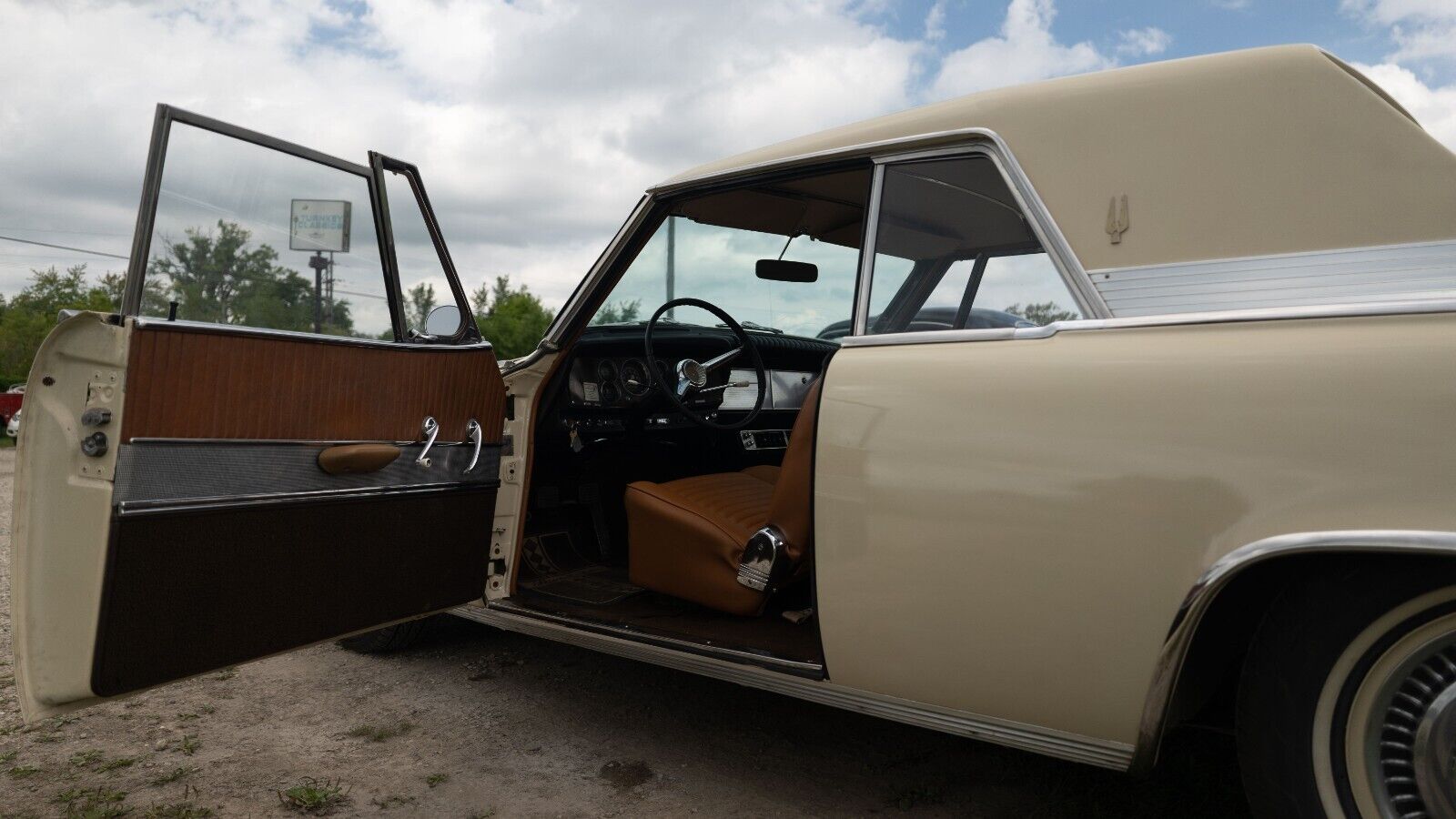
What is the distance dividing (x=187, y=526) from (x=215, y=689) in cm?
173

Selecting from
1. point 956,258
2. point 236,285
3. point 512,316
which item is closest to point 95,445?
point 236,285

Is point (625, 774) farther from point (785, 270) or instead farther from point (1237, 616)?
point (785, 270)

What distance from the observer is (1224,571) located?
1.71 metres

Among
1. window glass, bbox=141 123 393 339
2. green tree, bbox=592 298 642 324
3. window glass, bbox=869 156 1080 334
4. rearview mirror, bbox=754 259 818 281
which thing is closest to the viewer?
window glass, bbox=869 156 1080 334

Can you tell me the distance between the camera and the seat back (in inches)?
103

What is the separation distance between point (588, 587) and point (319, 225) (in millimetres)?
1575

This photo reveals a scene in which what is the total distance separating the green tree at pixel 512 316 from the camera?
124ft

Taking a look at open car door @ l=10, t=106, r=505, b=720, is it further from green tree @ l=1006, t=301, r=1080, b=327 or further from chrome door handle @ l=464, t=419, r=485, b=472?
green tree @ l=1006, t=301, r=1080, b=327

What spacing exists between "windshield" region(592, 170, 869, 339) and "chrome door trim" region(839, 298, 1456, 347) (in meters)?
0.99

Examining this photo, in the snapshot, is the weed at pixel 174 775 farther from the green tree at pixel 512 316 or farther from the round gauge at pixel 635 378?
the green tree at pixel 512 316

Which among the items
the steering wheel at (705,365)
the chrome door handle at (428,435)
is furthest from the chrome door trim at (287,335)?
the steering wheel at (705,365)

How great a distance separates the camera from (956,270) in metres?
2.37

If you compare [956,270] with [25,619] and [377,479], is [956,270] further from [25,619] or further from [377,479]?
[25,619]

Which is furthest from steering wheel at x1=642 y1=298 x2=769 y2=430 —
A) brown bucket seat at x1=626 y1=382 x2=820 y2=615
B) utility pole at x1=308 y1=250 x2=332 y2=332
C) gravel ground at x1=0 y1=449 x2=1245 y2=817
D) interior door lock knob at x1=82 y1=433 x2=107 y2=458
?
interior door lock knob at x1=82 y1=433 x2=107 y2=458
